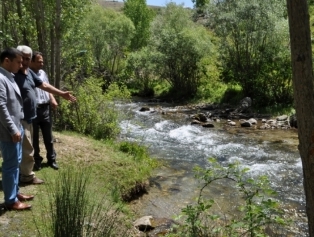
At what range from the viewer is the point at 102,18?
37.0m

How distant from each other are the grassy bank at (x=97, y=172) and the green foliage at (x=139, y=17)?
124 feet

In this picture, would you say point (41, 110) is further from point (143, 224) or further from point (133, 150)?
point (133, 150)

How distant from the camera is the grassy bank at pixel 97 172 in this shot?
5162mm

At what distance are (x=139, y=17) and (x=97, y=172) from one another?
4551cm

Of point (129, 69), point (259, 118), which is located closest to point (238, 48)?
point (259, 118)

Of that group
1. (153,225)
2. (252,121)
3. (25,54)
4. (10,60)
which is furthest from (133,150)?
(252,121)

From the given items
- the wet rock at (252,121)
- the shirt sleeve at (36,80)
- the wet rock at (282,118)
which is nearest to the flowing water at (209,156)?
the wet rock at (252,121)

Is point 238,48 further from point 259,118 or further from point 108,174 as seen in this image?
point 108,174

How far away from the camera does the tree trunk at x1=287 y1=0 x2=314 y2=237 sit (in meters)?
2.71

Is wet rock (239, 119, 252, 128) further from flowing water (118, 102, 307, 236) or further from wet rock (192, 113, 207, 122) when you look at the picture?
wet rock (192, 113, 207, 122)

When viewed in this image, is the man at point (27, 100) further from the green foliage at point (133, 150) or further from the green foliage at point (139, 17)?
the green foliage at point (139, 17)

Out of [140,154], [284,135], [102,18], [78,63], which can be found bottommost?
[284,135]

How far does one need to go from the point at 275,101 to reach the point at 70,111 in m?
13.8

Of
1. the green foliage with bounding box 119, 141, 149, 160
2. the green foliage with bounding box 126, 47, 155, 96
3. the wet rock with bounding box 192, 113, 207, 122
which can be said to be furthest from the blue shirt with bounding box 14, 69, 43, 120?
the green foliage with bounding box 126, 47, 155, 96
